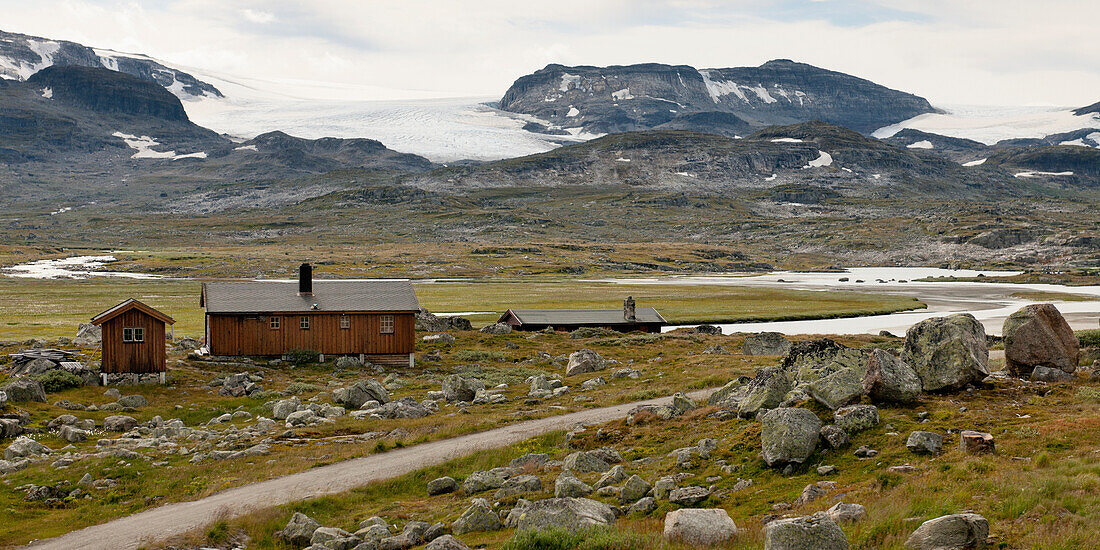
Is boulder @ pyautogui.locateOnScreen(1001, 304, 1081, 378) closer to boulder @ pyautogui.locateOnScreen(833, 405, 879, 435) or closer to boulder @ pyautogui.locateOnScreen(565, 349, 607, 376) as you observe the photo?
boulder @ pyautogui.locateOnScreen(833, 405, 879, 435)

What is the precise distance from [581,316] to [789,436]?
204 feet

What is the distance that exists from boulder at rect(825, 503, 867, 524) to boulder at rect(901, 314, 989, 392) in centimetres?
1053

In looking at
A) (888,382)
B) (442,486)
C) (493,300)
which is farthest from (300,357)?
(493,300)

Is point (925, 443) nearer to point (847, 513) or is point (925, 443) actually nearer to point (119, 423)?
point (847, 513)

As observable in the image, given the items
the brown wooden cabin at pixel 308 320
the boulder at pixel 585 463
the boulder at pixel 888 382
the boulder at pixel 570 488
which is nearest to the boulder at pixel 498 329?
the brown wooden cabin at pixel 308 320

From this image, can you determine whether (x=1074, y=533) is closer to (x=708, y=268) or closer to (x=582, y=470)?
Answer: (x=582, y=470)

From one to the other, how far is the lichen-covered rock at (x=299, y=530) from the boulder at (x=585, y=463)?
7.79 metres

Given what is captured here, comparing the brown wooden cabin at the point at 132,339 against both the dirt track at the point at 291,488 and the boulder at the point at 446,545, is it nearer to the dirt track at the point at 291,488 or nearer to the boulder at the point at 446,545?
the dirt track at the point at 291,488

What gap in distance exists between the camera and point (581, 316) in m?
83.0

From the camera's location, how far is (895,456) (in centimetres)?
2000

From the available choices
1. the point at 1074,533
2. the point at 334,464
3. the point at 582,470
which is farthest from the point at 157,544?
the point at 1074,533

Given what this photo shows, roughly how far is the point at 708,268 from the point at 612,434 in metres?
173

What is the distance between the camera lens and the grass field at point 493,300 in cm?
9012

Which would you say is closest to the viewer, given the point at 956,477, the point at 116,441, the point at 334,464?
the point at 956,477
